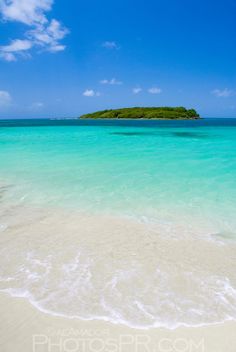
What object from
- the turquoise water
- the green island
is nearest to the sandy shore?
the turquoise water

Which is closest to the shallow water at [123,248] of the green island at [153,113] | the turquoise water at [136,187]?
the turquoise water at [136,187]

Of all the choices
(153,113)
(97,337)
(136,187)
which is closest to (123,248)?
(97,337)

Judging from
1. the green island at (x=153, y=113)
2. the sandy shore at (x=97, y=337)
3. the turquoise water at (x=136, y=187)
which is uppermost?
the green island at (x=153, y=113)

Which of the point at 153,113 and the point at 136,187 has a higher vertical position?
the point at 153,113

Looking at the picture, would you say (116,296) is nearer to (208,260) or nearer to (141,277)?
(141,277)

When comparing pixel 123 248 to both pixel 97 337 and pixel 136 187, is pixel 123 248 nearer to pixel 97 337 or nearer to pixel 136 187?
pixel 97 337

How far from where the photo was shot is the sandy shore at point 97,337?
2498 mm

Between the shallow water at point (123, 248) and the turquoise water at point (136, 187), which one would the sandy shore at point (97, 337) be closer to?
the shallow water at point (123, 248)

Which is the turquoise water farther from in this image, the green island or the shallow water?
the green island

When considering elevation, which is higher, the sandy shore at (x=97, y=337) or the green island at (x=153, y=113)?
the green island at (x=153, y=113)

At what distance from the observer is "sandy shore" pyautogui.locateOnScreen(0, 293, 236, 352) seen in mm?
2498

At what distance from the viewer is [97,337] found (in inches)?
103

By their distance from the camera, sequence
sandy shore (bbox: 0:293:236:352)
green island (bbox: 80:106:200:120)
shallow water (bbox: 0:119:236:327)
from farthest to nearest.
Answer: green island (bbox: 80:106:200:120), shallow water (bbox: 0:119:236:327), sandy shore (bbox: 0:293:236:352)

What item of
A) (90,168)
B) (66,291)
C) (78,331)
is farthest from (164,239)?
(90,168)
